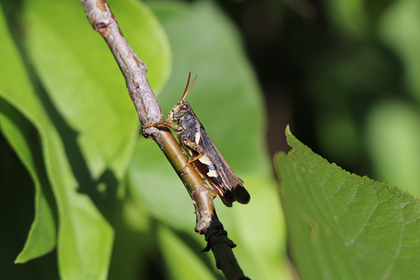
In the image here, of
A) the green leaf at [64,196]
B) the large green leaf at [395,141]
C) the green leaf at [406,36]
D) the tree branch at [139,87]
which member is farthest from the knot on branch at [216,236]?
the green leaf at [406,36]

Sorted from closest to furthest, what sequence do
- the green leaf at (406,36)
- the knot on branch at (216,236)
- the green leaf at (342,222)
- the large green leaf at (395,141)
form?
the green leaf at (342,222) < the knot on branch at (216,236) < the green leaf at (406,36) < the large green leaf at (395,141)

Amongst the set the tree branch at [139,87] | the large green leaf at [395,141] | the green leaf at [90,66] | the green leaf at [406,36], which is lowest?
the tree branch at [139,87]

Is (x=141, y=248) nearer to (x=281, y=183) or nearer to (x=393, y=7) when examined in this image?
(x=281, y=183)

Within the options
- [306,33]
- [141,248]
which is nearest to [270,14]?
[306,33]

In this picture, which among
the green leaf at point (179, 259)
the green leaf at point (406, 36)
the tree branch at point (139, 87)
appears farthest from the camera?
the green leaf at point (406, 36)

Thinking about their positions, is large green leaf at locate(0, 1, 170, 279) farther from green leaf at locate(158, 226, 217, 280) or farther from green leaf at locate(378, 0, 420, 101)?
green leaf at locate(378, 0, 420, 101)

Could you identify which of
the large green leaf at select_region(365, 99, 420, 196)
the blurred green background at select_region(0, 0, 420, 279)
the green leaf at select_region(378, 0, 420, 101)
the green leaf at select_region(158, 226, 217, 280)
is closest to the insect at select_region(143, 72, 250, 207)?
the blurred green background at select_region(0, 0, 420, 279)

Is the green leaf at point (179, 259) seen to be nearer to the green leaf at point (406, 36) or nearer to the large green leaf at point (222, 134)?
the large green leaf at point (222, 134)
